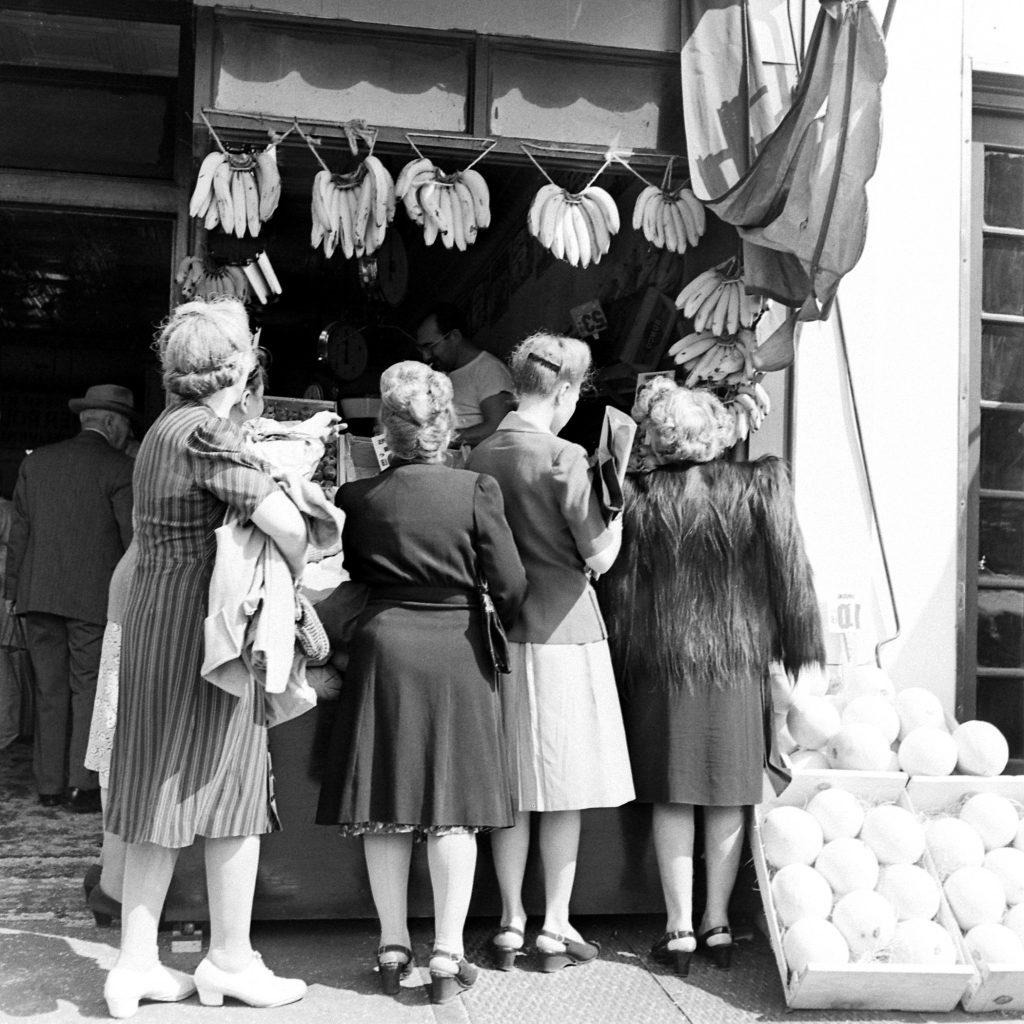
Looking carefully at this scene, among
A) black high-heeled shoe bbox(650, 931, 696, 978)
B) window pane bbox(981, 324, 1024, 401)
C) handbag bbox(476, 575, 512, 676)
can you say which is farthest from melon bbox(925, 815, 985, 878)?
window pane bbox(981, 324, 1024, 401)

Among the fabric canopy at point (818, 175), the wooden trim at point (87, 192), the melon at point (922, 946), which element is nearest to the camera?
the melon at point (922, 946)

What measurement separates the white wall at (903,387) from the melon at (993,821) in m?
1.14

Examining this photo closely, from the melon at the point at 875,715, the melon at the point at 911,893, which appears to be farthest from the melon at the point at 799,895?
the melon at the point at 875,715

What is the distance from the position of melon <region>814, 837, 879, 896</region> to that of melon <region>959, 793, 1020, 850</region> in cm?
39

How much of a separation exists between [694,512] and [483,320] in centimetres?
454

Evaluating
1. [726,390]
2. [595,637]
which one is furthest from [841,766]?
[726,390]

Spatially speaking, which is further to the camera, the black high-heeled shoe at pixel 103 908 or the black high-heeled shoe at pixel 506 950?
the black high-heeled shoe at pixel 103 908

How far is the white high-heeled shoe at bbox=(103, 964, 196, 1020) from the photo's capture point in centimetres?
314

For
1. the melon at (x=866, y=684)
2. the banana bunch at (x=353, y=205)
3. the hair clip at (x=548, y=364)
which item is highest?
the banana bunch at (x=353, y=205)

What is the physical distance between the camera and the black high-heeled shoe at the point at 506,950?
3562mm

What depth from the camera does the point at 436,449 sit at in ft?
11.2

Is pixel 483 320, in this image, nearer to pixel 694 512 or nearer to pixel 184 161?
pixel 184 161

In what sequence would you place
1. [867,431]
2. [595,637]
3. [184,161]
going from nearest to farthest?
[595,637], [867,431], [184,161]

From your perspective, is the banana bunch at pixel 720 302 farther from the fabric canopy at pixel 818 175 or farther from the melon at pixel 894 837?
the melon at pixel 894 837
